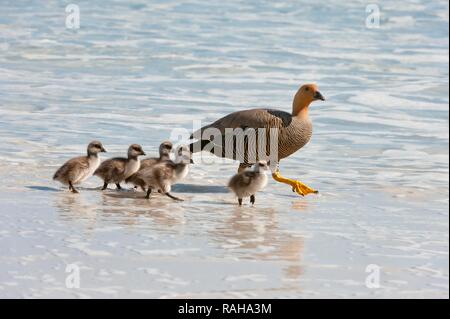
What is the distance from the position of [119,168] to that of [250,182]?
4.40ft

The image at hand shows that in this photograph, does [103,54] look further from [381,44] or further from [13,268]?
[13,268]

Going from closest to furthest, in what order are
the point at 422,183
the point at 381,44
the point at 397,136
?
the point at 422,183
the point at 397,136
the point at 381,44

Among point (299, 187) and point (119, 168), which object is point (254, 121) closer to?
point (299, 187)

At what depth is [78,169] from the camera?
10.8 m

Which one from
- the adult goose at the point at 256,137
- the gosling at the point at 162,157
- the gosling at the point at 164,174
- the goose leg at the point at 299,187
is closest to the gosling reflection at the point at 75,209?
the gosling at the point at 164,174

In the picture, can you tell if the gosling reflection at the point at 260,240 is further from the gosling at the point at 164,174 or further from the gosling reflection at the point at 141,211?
the gosling at the point at 164,174

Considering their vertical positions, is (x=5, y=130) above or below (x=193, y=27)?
below

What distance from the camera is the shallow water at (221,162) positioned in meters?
7.76

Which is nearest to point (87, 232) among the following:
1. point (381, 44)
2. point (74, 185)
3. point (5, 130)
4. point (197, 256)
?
point (197, 256)

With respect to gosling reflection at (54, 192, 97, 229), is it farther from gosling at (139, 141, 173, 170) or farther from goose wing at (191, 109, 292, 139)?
goose wing at (191, 109, 292, 139)

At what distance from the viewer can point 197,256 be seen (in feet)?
27.0

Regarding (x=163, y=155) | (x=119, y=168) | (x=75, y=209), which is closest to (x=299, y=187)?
(x=163, y=155)

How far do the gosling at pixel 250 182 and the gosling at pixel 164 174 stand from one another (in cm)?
52

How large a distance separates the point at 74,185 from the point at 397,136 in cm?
603
